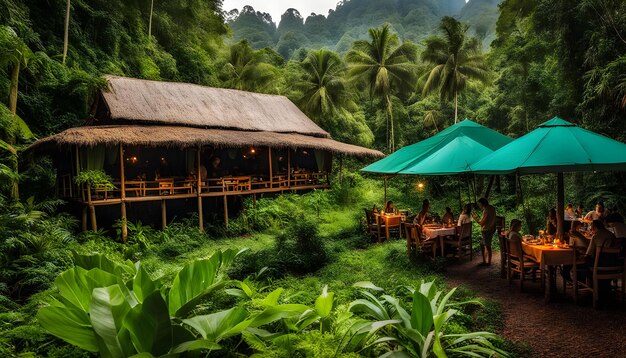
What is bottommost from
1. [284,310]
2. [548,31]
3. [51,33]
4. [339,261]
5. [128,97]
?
[339,261]

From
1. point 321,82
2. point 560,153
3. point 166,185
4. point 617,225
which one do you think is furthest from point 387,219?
point 321,82

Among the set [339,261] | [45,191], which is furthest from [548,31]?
[45,191]

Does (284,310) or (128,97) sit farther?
(128,97)

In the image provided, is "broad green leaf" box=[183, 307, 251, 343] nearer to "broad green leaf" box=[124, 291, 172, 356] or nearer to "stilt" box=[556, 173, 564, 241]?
"broad green leaf" box=[124, 291, 172, 356]

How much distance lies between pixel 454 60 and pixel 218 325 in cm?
2564

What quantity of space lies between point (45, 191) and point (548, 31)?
20392 millimetres

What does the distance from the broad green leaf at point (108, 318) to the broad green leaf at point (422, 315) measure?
2.26 meters

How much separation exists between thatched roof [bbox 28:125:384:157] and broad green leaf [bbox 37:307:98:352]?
10.3 metres

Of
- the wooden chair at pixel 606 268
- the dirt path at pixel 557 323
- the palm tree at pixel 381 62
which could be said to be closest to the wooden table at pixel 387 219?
the dirt path at pixel 557 323

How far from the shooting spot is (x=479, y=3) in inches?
2783

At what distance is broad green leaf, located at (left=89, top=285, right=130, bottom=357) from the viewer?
2.32 m

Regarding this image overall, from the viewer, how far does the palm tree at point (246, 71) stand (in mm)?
27312

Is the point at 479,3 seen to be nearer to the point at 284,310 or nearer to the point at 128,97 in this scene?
the point at 128,97

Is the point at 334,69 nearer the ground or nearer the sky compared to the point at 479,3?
nearer the ground
